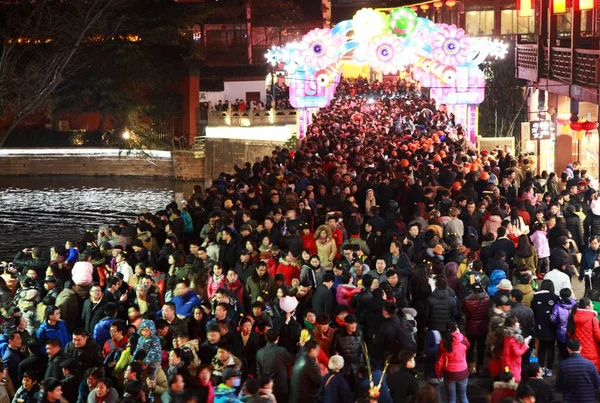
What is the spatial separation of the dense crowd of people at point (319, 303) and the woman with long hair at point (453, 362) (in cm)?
2

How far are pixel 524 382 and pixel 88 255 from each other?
679cm

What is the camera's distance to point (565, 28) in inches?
1385

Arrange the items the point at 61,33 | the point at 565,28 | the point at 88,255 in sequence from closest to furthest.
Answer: the point at 88,255 → the point at 61,33 → the point at 565,28

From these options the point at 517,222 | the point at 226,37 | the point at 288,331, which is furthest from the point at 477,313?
the point at 226,37

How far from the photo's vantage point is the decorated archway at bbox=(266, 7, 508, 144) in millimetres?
27891

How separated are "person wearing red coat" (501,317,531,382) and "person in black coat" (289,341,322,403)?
1.96m

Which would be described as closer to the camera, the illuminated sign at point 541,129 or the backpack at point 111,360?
the backpack at point 111,360

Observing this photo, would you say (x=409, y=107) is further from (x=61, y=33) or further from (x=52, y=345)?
(x=52, y=345)

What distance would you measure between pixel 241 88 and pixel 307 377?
4142 centimetres

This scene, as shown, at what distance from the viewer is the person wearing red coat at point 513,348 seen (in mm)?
9766

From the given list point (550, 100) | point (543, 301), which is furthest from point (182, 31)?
point (543, 301)

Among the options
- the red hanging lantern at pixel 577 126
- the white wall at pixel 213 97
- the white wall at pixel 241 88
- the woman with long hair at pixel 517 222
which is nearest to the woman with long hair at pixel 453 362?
the woman with long hair at pixel 517 222

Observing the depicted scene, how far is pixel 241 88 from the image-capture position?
4972 cm

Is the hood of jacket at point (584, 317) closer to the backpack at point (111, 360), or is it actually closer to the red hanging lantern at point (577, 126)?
the backpack at point (111, 360)
